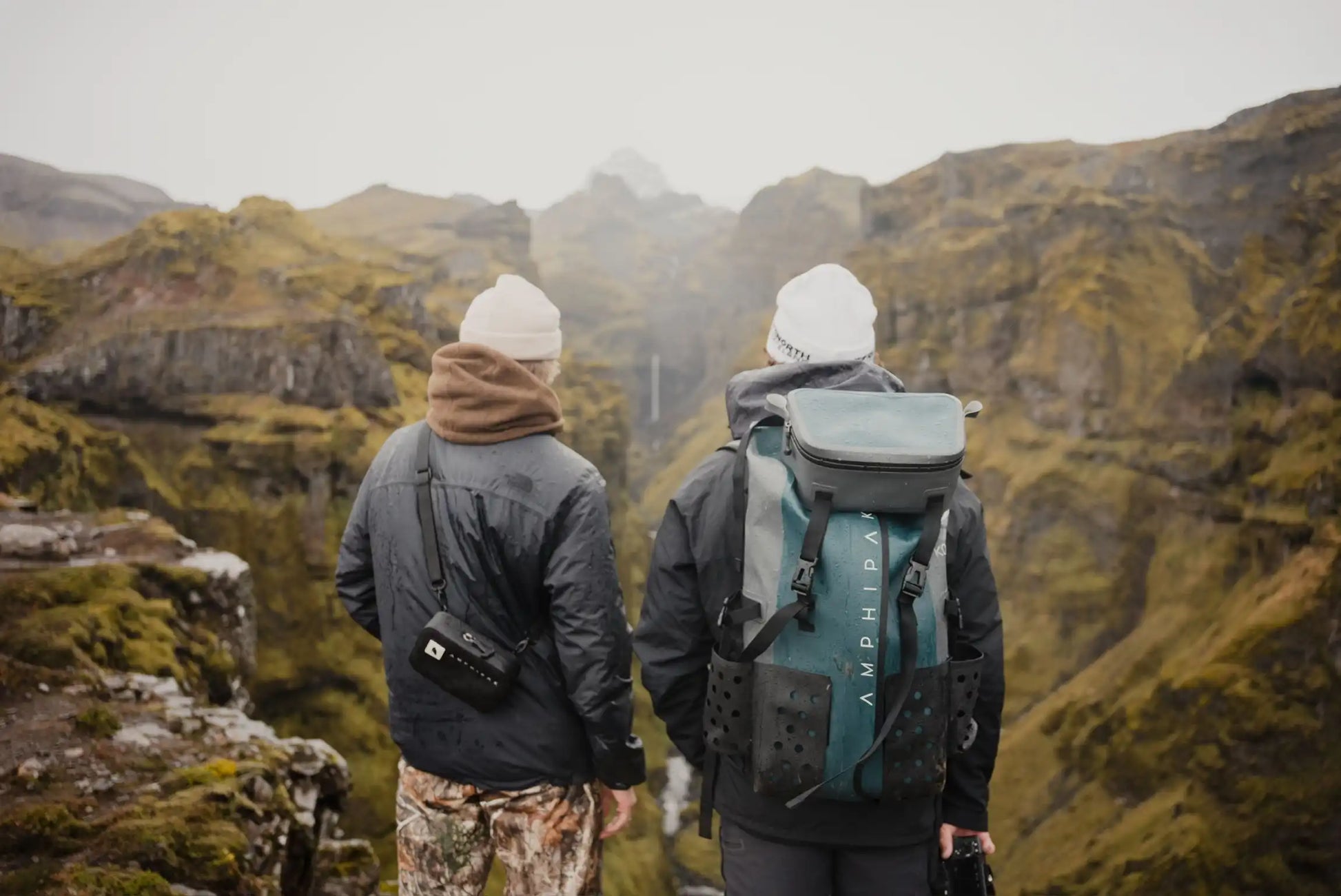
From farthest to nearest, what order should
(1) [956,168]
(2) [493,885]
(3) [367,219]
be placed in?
(3) [367,219] < (1) [956,168] < (2) [493,885]

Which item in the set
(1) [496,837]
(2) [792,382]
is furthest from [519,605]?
(2) [792,382]

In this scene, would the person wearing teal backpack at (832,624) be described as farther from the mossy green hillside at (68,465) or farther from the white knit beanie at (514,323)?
the mossy green hillside at (68,465)

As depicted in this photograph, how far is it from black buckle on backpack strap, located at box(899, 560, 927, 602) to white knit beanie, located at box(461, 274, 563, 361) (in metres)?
2.19

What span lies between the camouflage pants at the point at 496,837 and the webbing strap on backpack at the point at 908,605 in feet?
4.94

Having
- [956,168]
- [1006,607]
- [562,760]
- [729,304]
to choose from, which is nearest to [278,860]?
[562,760]

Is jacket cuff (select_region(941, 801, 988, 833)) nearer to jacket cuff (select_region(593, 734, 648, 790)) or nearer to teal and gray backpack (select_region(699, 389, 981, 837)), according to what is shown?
teal and gray backpack (select_region(699, 389, 981, 837))

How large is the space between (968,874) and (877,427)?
212 centimetres

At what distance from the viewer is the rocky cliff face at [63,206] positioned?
30.4 metres

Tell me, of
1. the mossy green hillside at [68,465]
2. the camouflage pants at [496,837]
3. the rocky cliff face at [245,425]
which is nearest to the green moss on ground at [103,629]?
the camouflage pants at [496,837]

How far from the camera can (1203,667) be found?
4372 cm

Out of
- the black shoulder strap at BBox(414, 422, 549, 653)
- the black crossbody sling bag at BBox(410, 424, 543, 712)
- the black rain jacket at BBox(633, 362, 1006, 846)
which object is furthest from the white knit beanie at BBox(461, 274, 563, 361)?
the black rain jacket at BBox(633, 362, 1006, 846)

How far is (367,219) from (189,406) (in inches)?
3506

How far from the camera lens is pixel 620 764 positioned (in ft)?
15.6

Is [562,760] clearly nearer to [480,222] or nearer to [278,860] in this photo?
[278,860]
